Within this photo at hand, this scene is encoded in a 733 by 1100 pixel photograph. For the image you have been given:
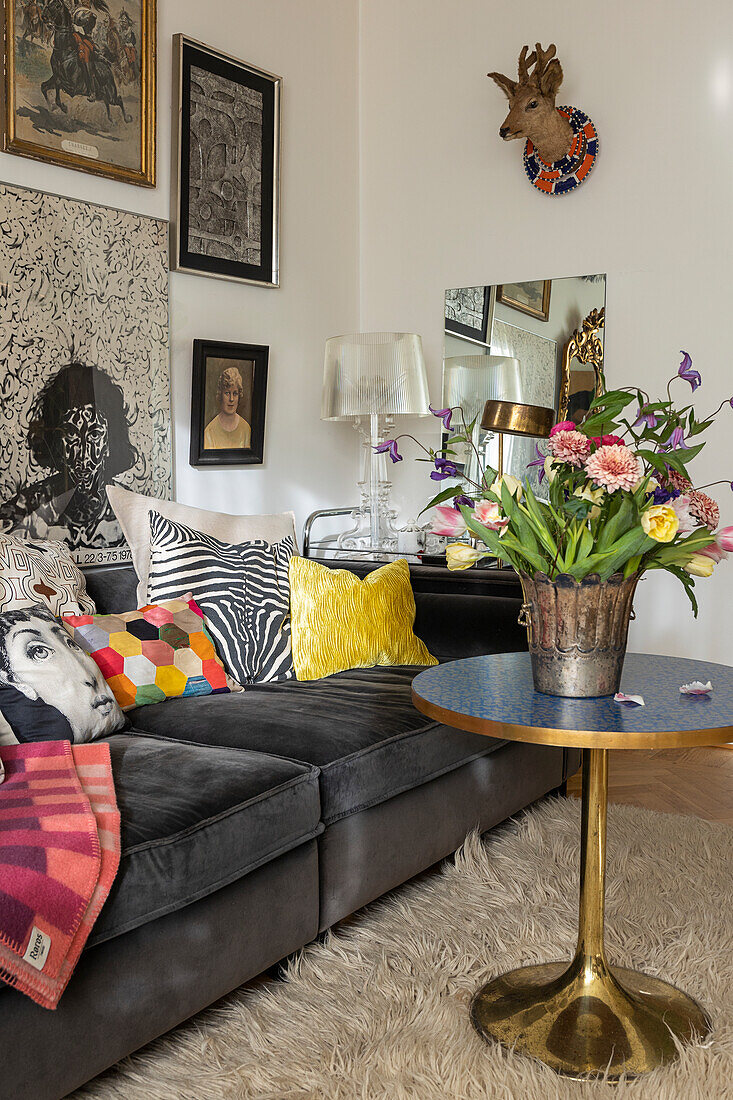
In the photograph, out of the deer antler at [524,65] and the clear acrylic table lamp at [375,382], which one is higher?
the deer antler at [524,65]

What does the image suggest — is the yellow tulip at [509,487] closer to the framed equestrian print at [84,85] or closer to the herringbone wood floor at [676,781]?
the herringbone wood floor at [676,781]

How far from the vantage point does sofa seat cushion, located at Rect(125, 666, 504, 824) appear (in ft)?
6.70

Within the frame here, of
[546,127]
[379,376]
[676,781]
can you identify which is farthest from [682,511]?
[546,127]

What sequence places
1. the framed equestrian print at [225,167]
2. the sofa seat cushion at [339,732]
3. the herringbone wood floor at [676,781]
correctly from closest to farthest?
1. the sofa seat cushion at [339,732]
2. the herringbone wood floor at [676,781]
3. the framed equestrian print at [225,167]

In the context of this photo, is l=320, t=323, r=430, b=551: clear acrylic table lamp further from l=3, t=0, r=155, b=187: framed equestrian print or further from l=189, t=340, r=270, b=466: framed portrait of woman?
l=3, t=0, r=155, b=187: framed equestrian print

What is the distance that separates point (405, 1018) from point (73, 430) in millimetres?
2054

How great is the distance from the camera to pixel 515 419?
3566 mm

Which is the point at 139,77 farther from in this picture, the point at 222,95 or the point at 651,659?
the point at 651,659

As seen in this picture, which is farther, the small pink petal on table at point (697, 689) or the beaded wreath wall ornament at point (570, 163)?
the beaded wreath wall ornament at point (570, 163)

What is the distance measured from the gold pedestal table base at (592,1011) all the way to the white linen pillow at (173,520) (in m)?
1.42

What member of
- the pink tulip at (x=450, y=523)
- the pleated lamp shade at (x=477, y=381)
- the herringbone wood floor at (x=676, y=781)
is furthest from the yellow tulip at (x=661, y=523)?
the pleated lamp shade at (x=477, y=381)

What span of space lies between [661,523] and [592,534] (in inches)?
5.5

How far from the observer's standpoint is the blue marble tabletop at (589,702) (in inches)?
60.9

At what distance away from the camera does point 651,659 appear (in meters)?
2.14
